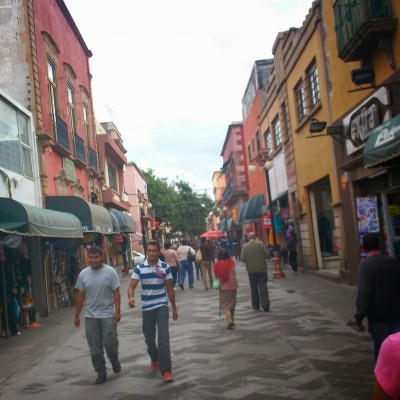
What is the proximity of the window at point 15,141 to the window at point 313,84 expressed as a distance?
27.5 ft

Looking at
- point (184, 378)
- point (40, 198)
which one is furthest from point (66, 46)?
point (184, 378)

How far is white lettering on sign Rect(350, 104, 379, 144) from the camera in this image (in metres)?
10.3

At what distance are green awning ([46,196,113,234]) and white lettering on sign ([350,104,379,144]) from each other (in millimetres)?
8018

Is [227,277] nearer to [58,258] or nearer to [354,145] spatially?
[354,145]

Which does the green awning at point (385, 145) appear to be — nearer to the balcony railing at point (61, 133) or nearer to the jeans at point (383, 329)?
the jeans at point (383, 329)

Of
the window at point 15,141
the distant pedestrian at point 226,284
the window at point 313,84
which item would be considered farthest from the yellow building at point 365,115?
the window at point 15,141

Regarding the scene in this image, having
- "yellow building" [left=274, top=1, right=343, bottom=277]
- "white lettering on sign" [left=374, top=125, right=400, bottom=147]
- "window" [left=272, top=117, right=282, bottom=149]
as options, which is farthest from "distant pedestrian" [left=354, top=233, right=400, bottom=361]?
"window" [left=272, top=117, right=282, bottom=149]

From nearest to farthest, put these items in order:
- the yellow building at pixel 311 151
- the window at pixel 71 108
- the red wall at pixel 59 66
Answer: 1. the yellow building at pixel 311 151
2. the red wall at pixel 59 66
3. the window at pixel 71 108

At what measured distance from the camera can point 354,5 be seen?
9.82 m

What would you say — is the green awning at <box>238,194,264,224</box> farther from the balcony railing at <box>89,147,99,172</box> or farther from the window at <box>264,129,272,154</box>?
the balcony railing at <box>89,147,99,172</box>

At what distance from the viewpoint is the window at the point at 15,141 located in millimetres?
12102

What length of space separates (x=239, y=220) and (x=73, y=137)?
14778 mm

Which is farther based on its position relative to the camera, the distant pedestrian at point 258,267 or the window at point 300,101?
the window at point 300,101

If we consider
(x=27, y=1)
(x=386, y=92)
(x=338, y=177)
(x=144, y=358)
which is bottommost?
(x=144, y=358)
